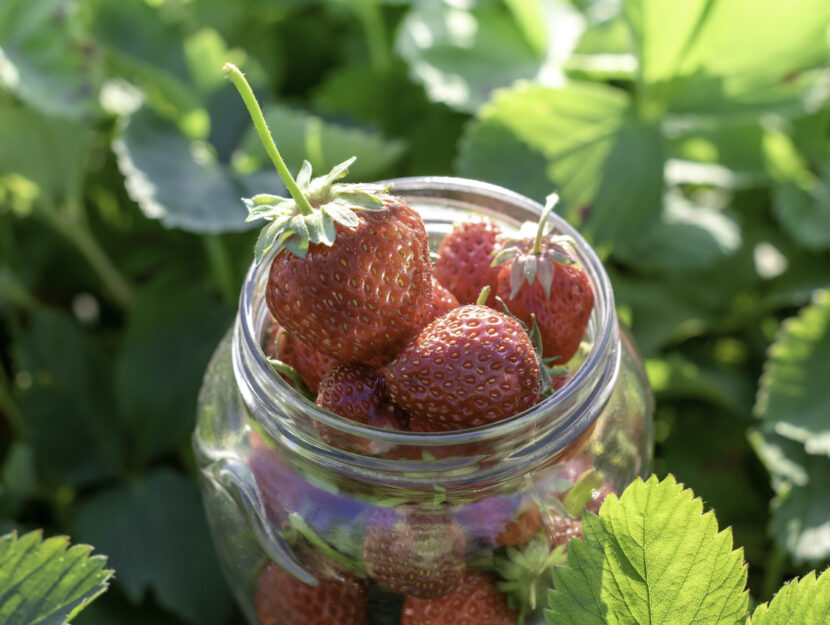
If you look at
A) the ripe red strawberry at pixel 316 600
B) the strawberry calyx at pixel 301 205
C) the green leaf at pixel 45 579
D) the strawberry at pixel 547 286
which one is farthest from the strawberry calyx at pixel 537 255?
the green leaf at pixel 45 579

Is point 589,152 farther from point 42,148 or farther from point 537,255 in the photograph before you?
point 42,148

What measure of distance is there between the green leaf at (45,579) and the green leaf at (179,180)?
1.13 feet

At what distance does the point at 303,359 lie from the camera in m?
0.63

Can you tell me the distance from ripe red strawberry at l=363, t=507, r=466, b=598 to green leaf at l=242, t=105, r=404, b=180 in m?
0.48

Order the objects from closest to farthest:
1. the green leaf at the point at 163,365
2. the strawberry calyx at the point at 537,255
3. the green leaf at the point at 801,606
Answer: the green leaf at the point at 801,606 → the strawberry calyx at the point at 537,255 → the green leaf at the point at 163,365

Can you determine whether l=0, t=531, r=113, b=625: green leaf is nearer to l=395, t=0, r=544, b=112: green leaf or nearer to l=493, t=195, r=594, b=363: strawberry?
l=493, t=195, r=594, b=363: strawberry

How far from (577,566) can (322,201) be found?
0.89 ft

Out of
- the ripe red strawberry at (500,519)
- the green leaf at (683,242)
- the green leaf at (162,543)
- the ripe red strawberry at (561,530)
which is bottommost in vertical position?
the green leaf at (162,543)

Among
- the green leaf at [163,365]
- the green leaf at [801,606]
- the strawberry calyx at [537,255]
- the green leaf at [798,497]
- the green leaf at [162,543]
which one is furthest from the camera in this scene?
the green leaf at [163,365]

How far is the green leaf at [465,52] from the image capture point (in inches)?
38.9

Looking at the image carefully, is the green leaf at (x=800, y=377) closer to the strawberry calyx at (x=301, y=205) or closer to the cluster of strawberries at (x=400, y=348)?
the cluster of strawberries at (x=400, y=348)

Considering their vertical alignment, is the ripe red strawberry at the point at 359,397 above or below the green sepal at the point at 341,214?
below

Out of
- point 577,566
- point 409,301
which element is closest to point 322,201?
point 409,301

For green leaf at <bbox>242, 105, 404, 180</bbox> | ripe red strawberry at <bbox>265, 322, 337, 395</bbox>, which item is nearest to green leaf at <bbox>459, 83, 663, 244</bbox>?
green leaf at <bbox>242, 105, 404, 180</bbox>
